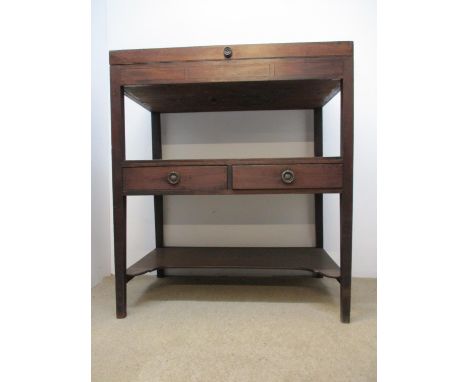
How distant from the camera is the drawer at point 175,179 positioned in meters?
0.95

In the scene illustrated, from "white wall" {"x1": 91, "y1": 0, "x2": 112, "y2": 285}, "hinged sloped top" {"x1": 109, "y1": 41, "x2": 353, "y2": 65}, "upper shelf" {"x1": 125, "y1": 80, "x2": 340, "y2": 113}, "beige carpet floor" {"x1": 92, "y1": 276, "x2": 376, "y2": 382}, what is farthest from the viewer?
"white wall" {"x1": 91, "y1": 0, "x2": 112, "y2": 285}

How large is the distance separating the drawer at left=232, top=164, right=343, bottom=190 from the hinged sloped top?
14.0 inches

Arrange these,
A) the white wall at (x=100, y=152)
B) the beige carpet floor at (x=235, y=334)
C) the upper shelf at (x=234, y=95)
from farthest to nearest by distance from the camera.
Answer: the white wall at (x=100, y=152), the upper shelf at (x=234, y=95), the beige carpet floor at (x=235, y=334)

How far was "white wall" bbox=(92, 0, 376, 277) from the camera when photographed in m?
1.33

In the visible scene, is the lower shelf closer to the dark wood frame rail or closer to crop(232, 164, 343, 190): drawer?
the dark wood frame rail

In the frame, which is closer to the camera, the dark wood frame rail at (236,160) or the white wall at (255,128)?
the dark wood frame rail at (236,160)

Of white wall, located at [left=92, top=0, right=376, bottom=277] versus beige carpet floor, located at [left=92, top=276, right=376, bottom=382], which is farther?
white wall, located at [left=92, top=0, right=376, bottom=277]

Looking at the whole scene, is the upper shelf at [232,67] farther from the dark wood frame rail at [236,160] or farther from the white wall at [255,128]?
the white wall at [255,128]

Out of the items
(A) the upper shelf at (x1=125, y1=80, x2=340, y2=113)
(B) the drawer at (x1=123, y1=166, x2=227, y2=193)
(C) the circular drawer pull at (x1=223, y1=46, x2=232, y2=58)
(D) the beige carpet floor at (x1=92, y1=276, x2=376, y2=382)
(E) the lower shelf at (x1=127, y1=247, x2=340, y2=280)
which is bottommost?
(D) the beige carpet floor at (x1=92, y1=276, x2=376, y2=382)

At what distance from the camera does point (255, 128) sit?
4.55 feet

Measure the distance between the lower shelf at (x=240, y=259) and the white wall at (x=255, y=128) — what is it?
0.32 ft

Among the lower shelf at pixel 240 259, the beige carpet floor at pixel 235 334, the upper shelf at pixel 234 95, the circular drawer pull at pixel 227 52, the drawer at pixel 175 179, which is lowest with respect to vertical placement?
the beige carpet floor at pixel 235 334

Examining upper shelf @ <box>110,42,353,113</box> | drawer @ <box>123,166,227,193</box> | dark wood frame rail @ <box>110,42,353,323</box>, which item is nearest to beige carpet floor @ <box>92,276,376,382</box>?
dark wood frame rail @ <box>110,42,353,323</box>

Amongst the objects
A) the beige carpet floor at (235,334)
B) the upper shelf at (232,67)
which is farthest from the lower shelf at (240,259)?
the upper shelf at (232,67)
